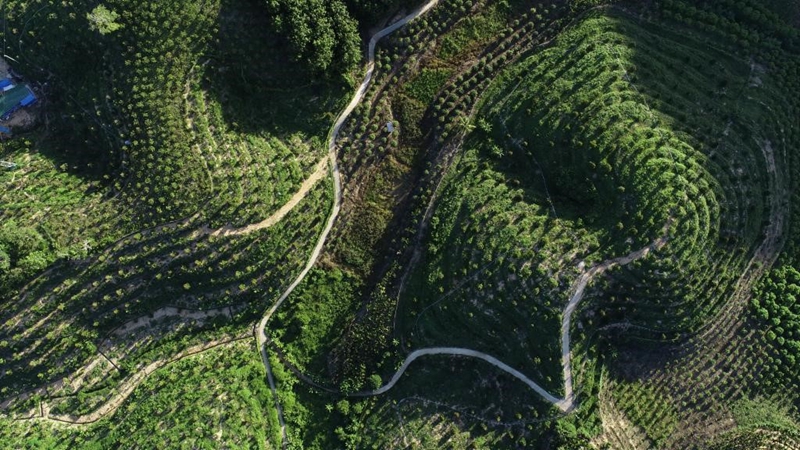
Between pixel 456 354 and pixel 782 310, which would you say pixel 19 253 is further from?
pixel 782 310

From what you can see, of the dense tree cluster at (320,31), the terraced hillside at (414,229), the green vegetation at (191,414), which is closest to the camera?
the dense tree cluster at (320,31)

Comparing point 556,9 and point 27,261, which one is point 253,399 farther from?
point 556,9

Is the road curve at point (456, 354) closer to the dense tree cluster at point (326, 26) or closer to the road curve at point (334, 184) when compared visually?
the road curve at point (334, 184)

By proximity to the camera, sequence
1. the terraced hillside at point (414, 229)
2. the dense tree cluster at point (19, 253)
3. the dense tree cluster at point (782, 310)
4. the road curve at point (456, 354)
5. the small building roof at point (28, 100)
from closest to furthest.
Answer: the dense tree cluster at point (19, 253)
the terraced hillside at point (414, 229)
the small building roof at point (28, 100)
the dense tree cluster at point (782, 310)
the road curve at point (456, 354)

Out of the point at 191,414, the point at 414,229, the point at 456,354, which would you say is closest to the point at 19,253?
the point at 191,414

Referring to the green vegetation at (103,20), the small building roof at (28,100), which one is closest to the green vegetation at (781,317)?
the green vegetation at (103,20)

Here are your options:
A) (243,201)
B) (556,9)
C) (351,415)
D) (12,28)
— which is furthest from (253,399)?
(556,9)
